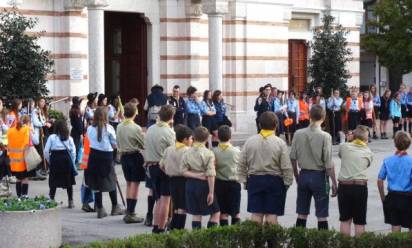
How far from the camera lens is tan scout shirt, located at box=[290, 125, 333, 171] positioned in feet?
40.5

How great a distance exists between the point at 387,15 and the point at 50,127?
983 inches

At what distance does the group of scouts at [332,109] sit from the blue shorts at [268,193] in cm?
1523

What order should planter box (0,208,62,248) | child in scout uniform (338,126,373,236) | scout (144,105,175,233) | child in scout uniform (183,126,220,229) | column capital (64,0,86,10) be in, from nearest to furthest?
planter box (0,208,62,248) < child in scout uniform (338,126,373,236) < child in scout uniform (183,126,220,229) < scout (144,105,175,233) < column capital (64,0,86,10)

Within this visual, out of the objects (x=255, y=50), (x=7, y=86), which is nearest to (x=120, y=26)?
(x=255, y=50)

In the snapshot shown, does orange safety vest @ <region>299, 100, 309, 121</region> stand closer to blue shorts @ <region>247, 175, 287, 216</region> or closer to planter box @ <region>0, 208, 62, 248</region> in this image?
blue shorts @ <region>247, 175, 287, 216</region>

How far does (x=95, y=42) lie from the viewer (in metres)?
25.0

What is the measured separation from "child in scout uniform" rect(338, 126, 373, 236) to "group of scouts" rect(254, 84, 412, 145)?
15.1 metres

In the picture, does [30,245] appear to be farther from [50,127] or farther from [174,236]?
[50,127]

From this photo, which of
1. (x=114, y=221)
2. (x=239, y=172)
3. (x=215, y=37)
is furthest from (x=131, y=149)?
(x=215, y=37)

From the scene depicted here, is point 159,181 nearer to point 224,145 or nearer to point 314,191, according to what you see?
point 224,145

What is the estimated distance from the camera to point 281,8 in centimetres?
3262

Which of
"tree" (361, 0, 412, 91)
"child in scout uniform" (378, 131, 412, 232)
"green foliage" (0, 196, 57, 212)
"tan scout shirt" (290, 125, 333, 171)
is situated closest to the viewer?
"green foliage" (0, 196, 57, 212)

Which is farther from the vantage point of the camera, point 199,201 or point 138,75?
point 138,75

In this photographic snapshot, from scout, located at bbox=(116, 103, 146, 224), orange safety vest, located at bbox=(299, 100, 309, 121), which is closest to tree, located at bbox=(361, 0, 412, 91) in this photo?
orange safety vest, located at bbox=(299, 100, 309, 121)
